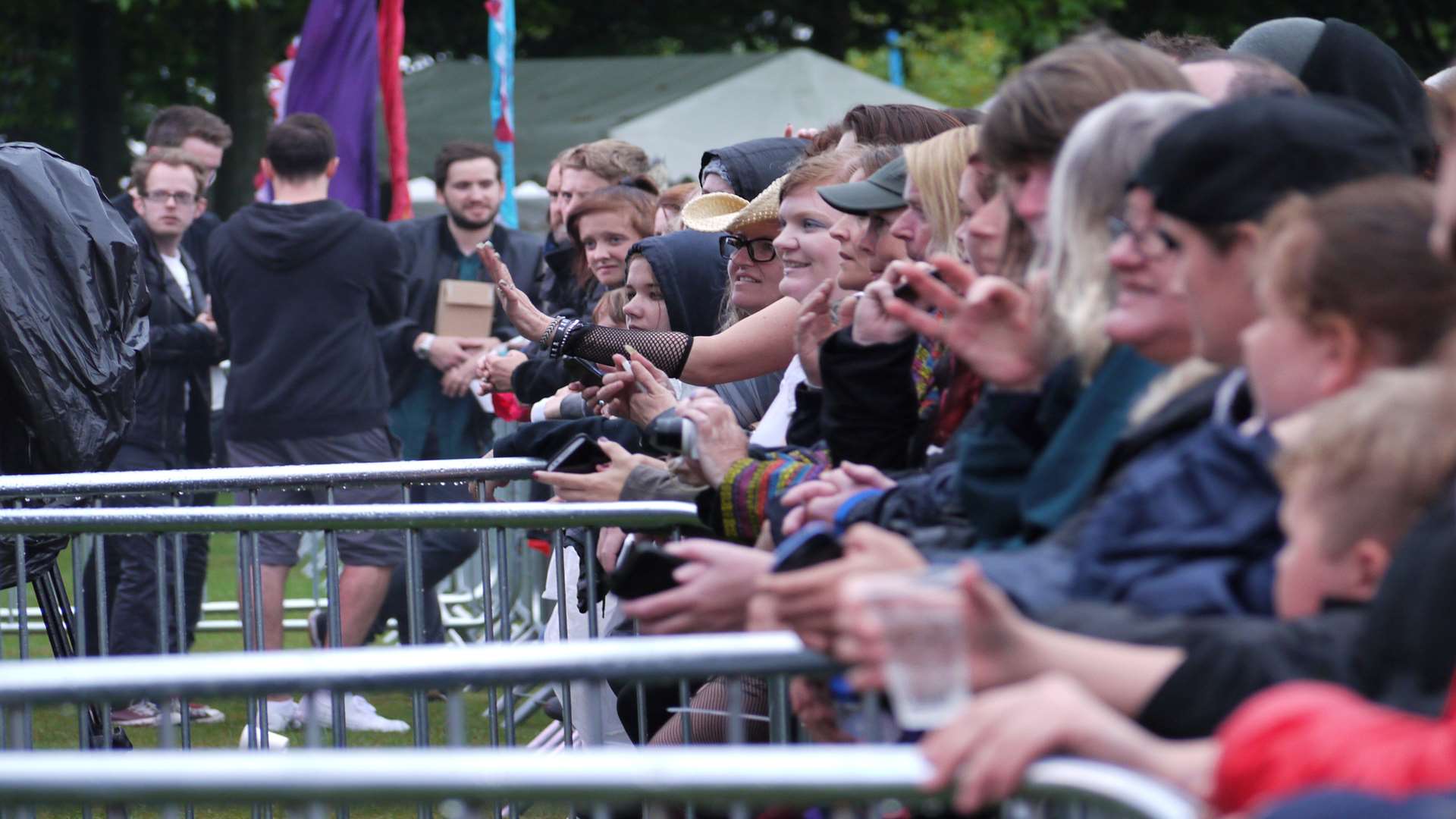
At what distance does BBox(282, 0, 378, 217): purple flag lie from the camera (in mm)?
12305

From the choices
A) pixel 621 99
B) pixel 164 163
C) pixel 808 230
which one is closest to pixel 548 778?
pixel 808 230

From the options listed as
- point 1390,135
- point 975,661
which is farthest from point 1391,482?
point 1390,135

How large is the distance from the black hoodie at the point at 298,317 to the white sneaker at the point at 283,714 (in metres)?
1.29

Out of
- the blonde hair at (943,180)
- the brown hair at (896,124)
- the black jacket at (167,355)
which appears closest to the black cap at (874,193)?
the blonde hair at (943,180)

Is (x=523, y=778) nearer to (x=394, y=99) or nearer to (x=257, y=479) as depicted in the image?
(x=257, y=479)

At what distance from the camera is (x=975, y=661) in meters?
2.27

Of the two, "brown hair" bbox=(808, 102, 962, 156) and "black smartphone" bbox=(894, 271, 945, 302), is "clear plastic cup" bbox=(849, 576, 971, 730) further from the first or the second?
"brown hair" bbox=(808, 102, 962, 156)

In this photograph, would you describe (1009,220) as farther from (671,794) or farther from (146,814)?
(146,814)

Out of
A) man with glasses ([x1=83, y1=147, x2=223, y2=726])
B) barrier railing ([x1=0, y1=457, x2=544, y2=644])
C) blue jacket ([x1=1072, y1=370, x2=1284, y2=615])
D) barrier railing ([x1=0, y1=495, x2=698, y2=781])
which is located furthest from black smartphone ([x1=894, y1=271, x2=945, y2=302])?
man with glasses ([x1=83, y1=147, x2=223, y2=726])

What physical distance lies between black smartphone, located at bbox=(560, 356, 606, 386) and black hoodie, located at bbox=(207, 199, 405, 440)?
324 centimetres

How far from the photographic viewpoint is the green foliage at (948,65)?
102ft

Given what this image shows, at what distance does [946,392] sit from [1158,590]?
1186 mm

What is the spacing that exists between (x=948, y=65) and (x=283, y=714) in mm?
37729

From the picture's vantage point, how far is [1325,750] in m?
1.95
